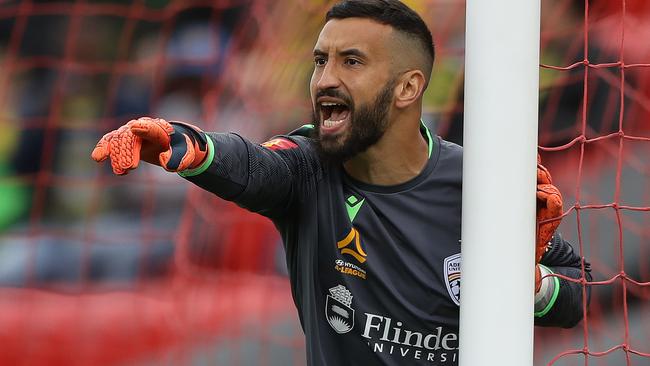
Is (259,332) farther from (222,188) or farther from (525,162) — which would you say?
(525,162)

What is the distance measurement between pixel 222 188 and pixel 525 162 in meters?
0.58

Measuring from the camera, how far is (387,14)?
7.19 ft

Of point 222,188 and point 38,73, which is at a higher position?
point 38,73

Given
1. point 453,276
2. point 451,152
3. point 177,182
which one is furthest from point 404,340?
point 177,182

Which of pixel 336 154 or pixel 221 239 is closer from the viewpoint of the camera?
pixel 336 154

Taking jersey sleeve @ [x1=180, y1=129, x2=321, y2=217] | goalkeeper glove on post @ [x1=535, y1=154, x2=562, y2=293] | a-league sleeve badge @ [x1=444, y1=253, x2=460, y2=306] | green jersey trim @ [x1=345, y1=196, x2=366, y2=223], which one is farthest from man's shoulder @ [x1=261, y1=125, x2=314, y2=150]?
goalkeeper glove on post @ [x1=535, y1=154, x2=562, y2=293]

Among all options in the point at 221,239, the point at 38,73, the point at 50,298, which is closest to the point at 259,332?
the point at 221,239

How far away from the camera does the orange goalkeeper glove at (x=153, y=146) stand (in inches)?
67.5

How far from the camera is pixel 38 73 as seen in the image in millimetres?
4766

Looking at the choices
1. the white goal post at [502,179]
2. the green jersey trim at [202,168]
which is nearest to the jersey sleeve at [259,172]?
the green jersey trim at [202,168]

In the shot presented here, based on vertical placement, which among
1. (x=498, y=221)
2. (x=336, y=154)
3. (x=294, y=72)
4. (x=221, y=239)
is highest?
(x=294, y=72)

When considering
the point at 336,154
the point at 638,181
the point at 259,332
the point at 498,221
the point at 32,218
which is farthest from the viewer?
the point at 32,218

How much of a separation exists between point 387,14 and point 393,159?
30cm

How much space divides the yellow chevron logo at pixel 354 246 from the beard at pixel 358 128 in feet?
0.53
